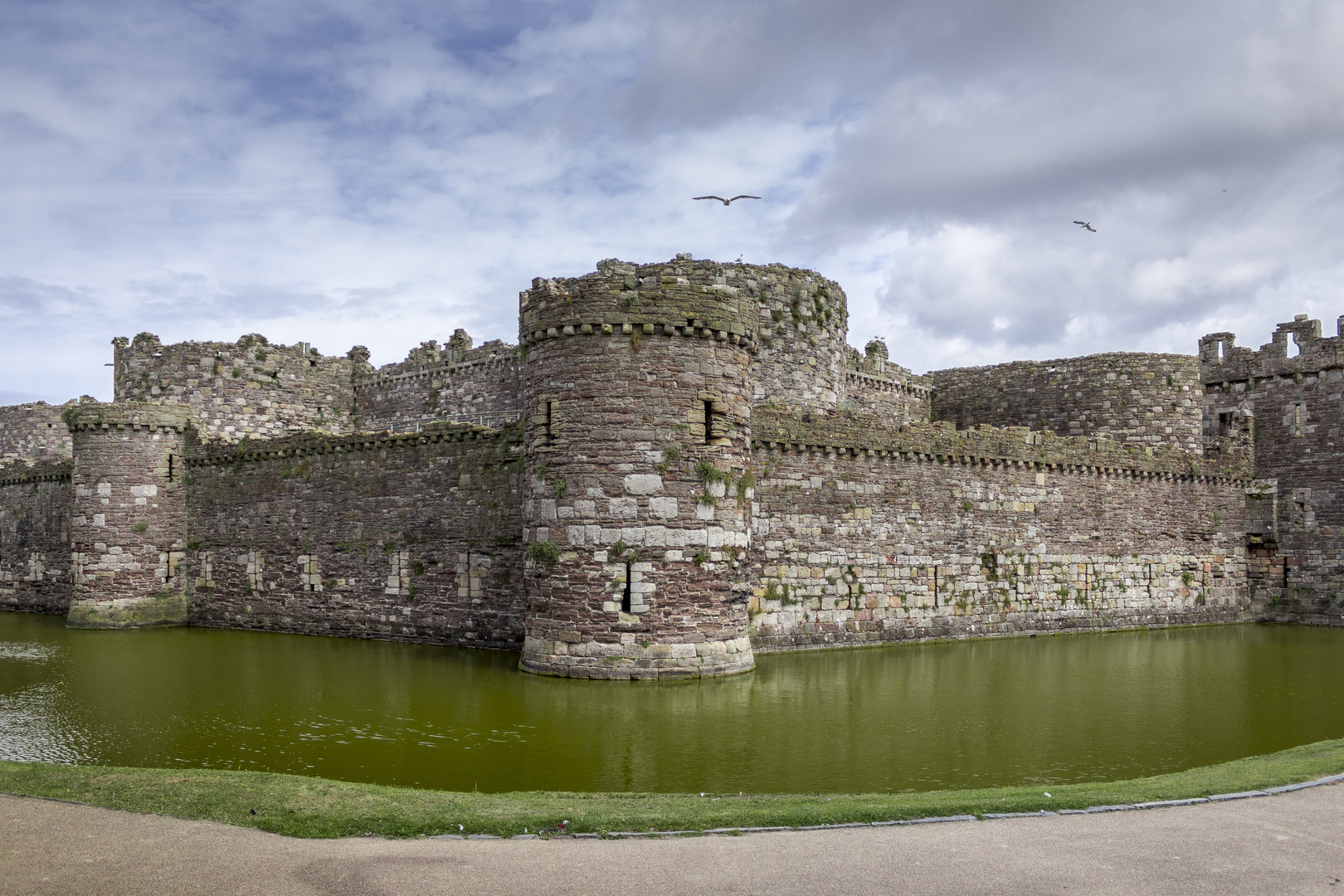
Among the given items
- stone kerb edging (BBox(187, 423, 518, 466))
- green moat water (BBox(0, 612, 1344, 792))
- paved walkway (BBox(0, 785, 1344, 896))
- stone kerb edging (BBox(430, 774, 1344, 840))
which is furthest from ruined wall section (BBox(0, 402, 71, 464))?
stone kerb edging (BBox(430, 774, 1344, 840))

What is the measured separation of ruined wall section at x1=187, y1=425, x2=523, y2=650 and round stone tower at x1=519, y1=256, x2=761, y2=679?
390 cm

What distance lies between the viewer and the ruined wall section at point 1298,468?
2920 centimetres

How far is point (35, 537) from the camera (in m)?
33.0

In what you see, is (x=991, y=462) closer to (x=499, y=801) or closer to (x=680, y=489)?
(x=680, y=489)

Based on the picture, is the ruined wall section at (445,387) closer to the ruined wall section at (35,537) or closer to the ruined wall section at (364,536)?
the ruined wall section at (364,536)

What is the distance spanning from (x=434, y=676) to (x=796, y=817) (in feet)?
36.2

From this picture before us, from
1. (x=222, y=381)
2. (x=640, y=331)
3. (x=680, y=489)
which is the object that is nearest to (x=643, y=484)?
(x=680, y=489)

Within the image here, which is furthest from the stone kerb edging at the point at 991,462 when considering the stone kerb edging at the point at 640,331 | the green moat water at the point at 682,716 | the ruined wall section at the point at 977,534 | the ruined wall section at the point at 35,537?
the ruined wall section at the point at 35,537

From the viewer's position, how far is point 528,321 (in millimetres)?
18422

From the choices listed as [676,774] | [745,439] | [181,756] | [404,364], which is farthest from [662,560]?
[404,364]

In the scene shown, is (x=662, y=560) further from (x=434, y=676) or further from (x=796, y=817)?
(x=796, y=817)

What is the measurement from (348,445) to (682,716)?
1383cm

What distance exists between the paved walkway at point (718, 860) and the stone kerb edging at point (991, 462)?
13.2m

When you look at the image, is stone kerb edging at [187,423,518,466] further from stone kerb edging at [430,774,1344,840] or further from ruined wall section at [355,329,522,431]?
stone kerb edging at [430,774,1344,840]
